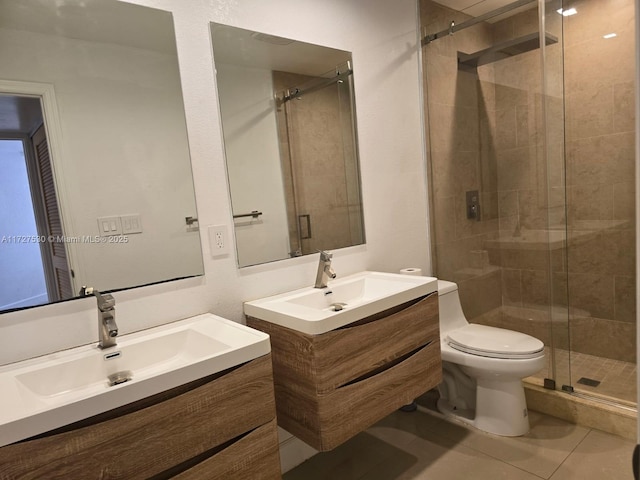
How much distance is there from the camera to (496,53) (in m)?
2.76

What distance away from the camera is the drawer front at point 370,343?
4.81 ft

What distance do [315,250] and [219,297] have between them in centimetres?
57

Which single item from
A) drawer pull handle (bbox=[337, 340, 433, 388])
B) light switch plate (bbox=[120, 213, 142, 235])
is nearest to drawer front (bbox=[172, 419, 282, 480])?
drawer pull handle (bbox=[337, 340, 433, 388])

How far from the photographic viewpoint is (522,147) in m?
2.77

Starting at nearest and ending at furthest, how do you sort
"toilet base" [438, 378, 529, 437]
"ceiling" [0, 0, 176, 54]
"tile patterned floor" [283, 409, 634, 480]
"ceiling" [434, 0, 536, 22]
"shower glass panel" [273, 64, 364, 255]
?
1. "ceiling" [0, 0, 176, 54]
2. "tile patterned floor" [283, 409, 634, 480]
3. "shower glass panel" [273, 64, 364, 255]
4. "toilet base" [438, 378, 529, 437]
5. "ceiling" [434, 0, 536, 22]

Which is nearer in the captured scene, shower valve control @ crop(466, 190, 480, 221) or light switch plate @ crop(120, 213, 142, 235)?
light switch plate @ crop(120, 213, 142, 235)

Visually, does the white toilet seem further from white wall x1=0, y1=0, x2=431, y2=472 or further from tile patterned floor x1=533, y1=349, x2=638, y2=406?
white wall x1=0, y1=0, x2=431, y2=472

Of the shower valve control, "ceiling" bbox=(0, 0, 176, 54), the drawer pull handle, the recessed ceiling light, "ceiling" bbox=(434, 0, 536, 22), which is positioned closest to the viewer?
"ceiling" bbox=(0, 0, 176, 54)

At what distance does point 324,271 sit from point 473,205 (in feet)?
4.77

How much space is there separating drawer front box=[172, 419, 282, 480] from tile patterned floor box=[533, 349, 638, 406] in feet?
5.79

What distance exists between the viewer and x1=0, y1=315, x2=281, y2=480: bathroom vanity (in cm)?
96

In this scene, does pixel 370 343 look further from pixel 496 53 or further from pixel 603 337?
pixel 496 53

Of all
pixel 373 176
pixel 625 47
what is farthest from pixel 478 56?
pixel 373 176

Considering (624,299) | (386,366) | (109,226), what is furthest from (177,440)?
(624,299)
